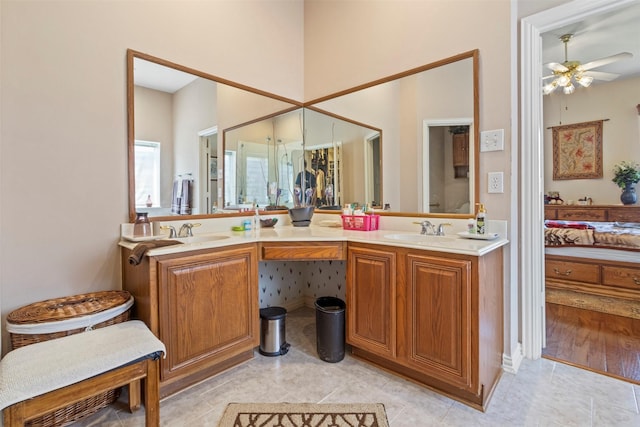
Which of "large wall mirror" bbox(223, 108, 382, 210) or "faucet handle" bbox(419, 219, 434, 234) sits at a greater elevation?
"large wall mirror" bbox(223, 108, 382, 210)

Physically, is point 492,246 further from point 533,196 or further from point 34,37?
point 34,37

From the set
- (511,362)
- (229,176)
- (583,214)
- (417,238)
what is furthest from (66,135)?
(583,214)

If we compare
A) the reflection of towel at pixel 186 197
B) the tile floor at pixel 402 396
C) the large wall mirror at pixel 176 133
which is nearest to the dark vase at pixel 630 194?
the tile floor at pixel 402 396

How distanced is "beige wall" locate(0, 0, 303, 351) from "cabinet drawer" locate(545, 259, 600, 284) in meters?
4.18

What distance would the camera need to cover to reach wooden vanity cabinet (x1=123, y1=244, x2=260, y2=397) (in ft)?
5.18

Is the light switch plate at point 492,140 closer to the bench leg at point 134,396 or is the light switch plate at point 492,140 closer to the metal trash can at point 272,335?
the metal trash can at point 272,335

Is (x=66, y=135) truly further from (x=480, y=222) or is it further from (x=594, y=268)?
(x=594, y=268)

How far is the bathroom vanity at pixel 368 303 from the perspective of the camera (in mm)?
1549

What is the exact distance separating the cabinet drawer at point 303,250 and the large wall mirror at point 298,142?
26.1 inches

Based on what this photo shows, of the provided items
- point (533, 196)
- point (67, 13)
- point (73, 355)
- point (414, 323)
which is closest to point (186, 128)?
A: point (67, 13)

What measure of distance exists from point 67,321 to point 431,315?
1760 millimetres

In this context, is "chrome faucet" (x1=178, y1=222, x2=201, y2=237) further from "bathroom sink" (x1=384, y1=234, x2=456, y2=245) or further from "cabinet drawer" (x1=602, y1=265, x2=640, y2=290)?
"cabinet drawer" (x1=602, y1=265, x2=640, y2=290)

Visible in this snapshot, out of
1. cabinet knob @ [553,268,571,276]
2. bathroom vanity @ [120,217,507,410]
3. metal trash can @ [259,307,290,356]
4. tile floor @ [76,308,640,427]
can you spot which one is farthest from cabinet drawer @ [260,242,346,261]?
cabinet knob @ [553,268,571,276]

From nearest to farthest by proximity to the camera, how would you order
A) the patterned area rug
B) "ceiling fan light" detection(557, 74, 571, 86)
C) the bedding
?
the patterned area rug → the bedding → "ceiling fan light" detection(557, 74, 571, 86)
